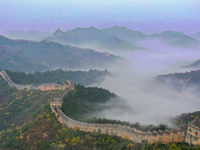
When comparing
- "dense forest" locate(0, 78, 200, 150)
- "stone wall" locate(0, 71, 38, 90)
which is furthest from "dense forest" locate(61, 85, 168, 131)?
"stone wall" locate(0, 71, 38, 90)

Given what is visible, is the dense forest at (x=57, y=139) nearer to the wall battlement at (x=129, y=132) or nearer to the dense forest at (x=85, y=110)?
the wall battlement at (x=129, y=132)

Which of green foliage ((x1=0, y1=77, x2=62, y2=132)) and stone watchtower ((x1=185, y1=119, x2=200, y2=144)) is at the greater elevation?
stone watchtower ((x1=185, y1=119, x2=200, y2=144))

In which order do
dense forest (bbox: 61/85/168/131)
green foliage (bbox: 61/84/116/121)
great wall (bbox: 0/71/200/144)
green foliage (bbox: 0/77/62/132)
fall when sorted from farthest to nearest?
green foliage (bbox: 0/77/62/132) → green foliage (bbox: 61/84/116/121) → dense forest (bbox: 61/85/168/131) → great wall (bbox: 0/71/200/144)

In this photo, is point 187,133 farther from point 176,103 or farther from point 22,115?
point 176,103

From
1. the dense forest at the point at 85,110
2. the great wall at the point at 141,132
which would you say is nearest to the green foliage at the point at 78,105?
the dense forest at the point at 85,110

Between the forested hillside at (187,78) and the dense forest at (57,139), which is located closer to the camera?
the dense forest at (57,139)

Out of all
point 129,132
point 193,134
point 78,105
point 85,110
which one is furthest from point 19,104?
point 193,134

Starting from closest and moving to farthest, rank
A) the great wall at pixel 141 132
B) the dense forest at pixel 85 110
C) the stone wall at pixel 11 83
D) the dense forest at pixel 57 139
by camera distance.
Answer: the great wall at pixel 141 132, the dense forest at pixel 57 139, the dense forest at pixel 85 110, the stone wall at pixel 11 83

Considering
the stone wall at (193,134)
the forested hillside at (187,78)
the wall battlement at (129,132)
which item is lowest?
the forested hillside at (187,78)

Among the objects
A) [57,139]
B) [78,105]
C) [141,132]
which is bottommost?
[57,139]

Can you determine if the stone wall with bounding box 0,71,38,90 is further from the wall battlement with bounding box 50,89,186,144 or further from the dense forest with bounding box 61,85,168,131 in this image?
the wall battlement with bounding box 50,89,186,144

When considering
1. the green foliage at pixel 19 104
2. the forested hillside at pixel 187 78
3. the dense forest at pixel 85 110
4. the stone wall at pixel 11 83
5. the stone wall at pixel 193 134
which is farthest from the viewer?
the forested hillside at pixel 187 78

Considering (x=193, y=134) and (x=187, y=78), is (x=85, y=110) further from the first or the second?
(x=187, y=78)
